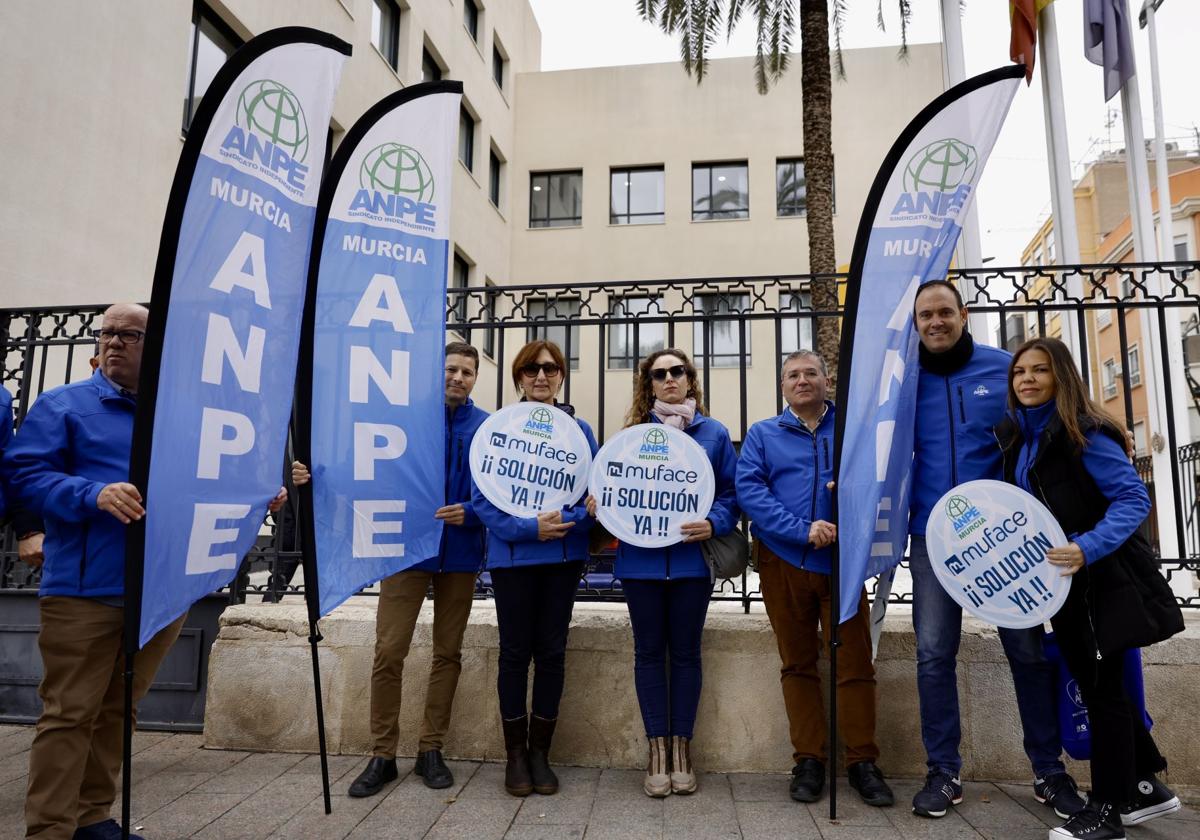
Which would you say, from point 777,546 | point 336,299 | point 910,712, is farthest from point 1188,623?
point 336,299

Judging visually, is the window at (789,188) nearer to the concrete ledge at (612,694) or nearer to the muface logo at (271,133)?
the concrete ledge at (612,694)

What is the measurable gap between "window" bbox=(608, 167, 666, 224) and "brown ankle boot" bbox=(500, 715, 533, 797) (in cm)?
1896

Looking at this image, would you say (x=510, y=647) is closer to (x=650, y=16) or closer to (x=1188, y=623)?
(x=1188, y=623)

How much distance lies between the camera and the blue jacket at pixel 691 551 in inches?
145

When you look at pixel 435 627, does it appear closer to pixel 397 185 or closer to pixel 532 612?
pixel 532 612

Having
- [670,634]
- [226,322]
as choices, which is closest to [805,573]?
[670,634]

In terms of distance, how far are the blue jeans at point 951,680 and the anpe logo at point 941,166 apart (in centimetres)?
169

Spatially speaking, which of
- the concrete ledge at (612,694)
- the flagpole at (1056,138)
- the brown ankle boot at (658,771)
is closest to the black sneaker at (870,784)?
the concrete ledge at (612,694)

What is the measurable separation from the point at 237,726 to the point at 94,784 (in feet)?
4.45

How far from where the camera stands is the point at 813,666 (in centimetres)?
373

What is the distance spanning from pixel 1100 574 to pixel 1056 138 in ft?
Result: 25.0

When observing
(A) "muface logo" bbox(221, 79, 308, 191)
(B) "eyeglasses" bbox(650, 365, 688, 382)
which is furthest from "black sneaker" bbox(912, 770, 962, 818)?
(A) "muface logo" bbox(221, 79, 308, 191)

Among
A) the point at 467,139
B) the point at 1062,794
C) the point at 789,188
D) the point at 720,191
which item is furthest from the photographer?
the point at 720,191

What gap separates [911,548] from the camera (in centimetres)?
367
